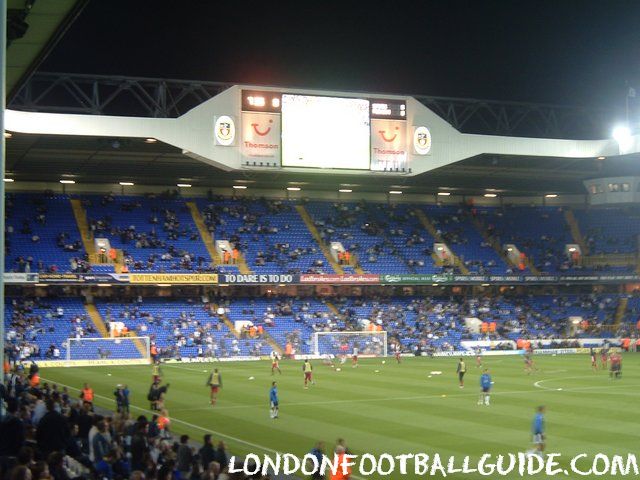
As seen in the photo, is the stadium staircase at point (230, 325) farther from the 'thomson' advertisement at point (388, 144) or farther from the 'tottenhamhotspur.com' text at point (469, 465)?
the 'tottenhamhotspur.com' text at point (469, 465)

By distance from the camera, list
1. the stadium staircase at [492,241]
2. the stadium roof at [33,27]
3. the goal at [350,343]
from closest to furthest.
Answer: the stadium roof at [33,27], the goal at [350,343], the stadium staircase at [492,241]

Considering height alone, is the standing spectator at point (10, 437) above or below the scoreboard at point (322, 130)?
below

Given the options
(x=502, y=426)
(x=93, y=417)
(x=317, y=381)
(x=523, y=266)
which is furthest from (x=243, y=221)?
(x=93, y=417)

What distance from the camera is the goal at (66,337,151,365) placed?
60156 mm

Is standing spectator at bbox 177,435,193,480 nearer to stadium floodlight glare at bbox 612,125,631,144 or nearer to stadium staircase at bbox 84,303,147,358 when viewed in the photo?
stadium staircase at bbox 84,303,147,358

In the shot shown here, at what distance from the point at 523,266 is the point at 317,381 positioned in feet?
115

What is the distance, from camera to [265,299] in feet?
233

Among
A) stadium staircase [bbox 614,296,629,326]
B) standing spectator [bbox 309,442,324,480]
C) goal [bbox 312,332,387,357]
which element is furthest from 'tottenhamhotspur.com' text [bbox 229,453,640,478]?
Result: stadium staircase [bbox 614,296,629,326]

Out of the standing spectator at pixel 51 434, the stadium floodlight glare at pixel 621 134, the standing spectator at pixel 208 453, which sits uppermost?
the stadium floodlight glare at pixel 621 134

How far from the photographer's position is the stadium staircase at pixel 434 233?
7562 cm

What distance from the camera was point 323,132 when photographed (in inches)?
2186

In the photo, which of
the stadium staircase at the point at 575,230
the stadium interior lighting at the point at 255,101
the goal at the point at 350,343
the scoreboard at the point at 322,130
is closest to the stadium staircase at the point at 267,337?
the goal at the point at 350,343

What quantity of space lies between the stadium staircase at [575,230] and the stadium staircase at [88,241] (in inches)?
1548

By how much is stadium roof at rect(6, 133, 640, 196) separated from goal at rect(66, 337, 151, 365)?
39.5ft
